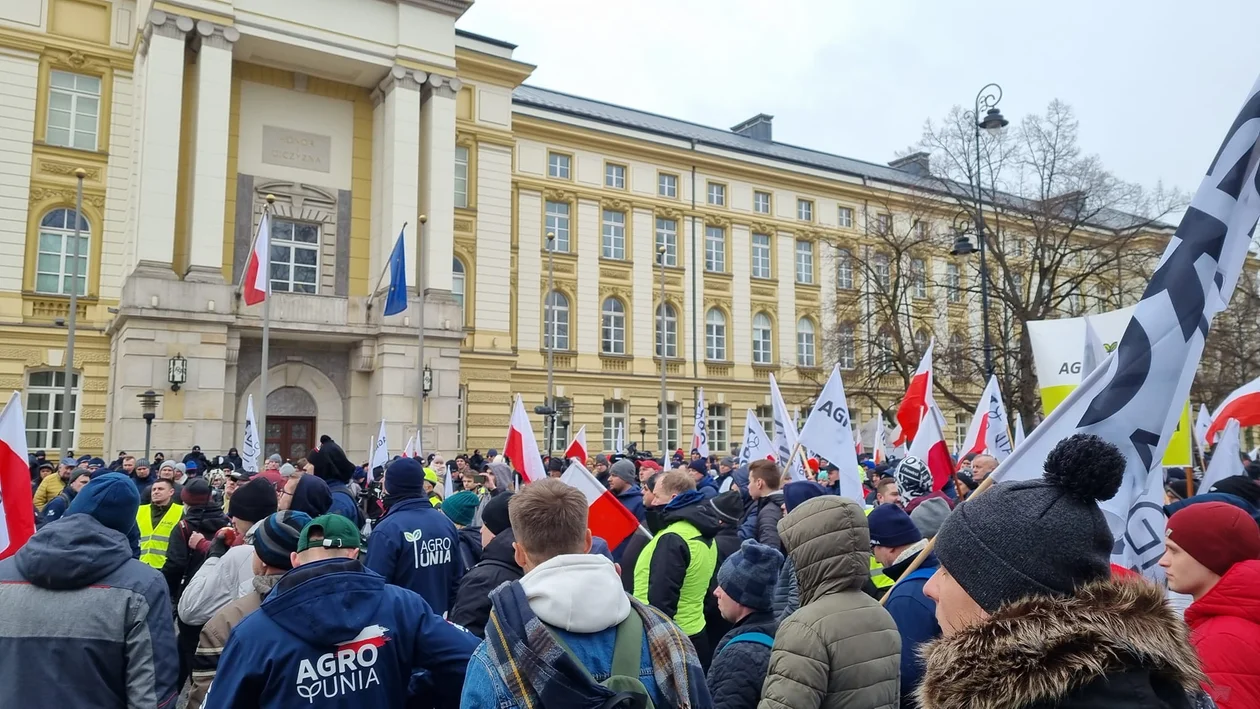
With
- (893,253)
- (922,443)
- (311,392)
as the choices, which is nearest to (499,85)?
(311,392)

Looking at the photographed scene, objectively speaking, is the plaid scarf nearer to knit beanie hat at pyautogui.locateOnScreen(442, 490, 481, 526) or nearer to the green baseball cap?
the green baseball cap

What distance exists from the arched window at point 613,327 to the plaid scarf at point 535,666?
34579 mm

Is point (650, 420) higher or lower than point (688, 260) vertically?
lower

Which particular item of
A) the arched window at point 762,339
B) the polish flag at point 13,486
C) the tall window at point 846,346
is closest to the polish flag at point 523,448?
the polish flag at point 13,486

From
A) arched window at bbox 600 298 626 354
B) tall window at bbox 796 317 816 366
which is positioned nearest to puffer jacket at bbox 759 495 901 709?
arched window at bbox 600 298 626 354

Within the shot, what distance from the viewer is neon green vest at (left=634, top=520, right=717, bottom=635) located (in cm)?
517

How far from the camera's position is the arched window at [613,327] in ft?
122


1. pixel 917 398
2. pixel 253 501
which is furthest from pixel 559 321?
pixel 253 501

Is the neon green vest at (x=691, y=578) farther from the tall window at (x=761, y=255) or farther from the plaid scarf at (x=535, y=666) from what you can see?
the tall window at (x=761, y=255)

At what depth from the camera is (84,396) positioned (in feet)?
80.8

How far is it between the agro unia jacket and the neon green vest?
A: 227 cm

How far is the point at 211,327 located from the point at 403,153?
782cm

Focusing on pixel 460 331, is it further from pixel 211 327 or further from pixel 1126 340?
pixel 1126 340

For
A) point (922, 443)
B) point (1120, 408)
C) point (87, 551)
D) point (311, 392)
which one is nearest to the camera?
point (1120, 408)
